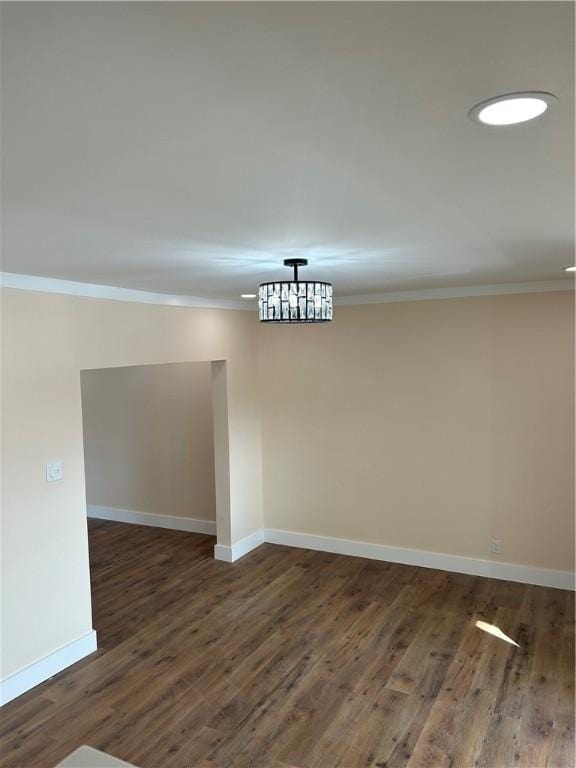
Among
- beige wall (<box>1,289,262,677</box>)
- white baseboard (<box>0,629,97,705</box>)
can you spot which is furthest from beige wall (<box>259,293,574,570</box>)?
white baseboard (<box>0,629,97,705</box>)

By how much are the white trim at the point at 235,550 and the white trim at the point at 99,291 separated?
2342 millimetres

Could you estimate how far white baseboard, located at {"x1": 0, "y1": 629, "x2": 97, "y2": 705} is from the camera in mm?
3215

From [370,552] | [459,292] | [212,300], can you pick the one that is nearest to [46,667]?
[370,552]

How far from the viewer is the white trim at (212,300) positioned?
11.0 feet

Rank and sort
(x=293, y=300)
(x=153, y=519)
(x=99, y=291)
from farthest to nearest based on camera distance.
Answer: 1. (x=153, y=519)
2. (x=99, y=291)
3. (x=293, y=300)

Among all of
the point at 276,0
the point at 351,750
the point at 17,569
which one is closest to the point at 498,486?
the point at 351,750

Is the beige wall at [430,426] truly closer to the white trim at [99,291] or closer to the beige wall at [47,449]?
the white trim at [99,291]

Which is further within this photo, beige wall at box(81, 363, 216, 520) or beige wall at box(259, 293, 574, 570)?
beige wall at box(81, 363, 216, 520)

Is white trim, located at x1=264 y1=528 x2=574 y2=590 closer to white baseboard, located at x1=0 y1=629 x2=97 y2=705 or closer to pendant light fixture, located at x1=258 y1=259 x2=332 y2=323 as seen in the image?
white baseboard, located at x1=0 y1=629 x2=97 y2=705

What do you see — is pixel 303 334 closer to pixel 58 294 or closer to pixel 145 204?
pixel 58 294

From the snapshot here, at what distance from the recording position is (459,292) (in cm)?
470

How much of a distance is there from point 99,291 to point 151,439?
2898 millimetres

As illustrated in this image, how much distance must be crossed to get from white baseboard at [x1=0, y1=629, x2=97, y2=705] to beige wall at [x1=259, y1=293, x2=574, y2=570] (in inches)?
96.3

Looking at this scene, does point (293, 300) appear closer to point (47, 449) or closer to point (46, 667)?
point (47, 449)
